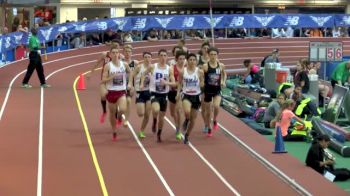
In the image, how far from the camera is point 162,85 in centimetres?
1448

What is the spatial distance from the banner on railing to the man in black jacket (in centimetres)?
1792

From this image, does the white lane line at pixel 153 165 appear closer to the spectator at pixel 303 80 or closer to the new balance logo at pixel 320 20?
the spectator at pixel 303 80

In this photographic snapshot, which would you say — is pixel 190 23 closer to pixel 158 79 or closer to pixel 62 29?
pixel 62 29

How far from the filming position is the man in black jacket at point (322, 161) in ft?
40.9

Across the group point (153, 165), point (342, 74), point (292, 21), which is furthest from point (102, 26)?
point (153, 165)

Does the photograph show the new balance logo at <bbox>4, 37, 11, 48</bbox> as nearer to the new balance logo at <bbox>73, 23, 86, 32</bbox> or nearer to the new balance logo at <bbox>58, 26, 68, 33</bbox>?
the new balance logo at <bbox>58, 26, 68, 33</bbox>

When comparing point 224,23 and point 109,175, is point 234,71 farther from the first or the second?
point 109,175

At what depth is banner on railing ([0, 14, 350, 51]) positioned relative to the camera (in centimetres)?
3247

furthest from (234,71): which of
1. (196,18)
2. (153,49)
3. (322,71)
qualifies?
(196,18)

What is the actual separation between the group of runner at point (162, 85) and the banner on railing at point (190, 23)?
1457cm

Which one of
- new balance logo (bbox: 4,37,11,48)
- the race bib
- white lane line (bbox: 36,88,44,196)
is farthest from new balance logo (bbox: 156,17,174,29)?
the race bib

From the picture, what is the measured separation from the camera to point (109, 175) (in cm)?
1208

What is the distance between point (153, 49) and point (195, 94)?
67.8 ft

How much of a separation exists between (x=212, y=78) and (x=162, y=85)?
1.18 m
